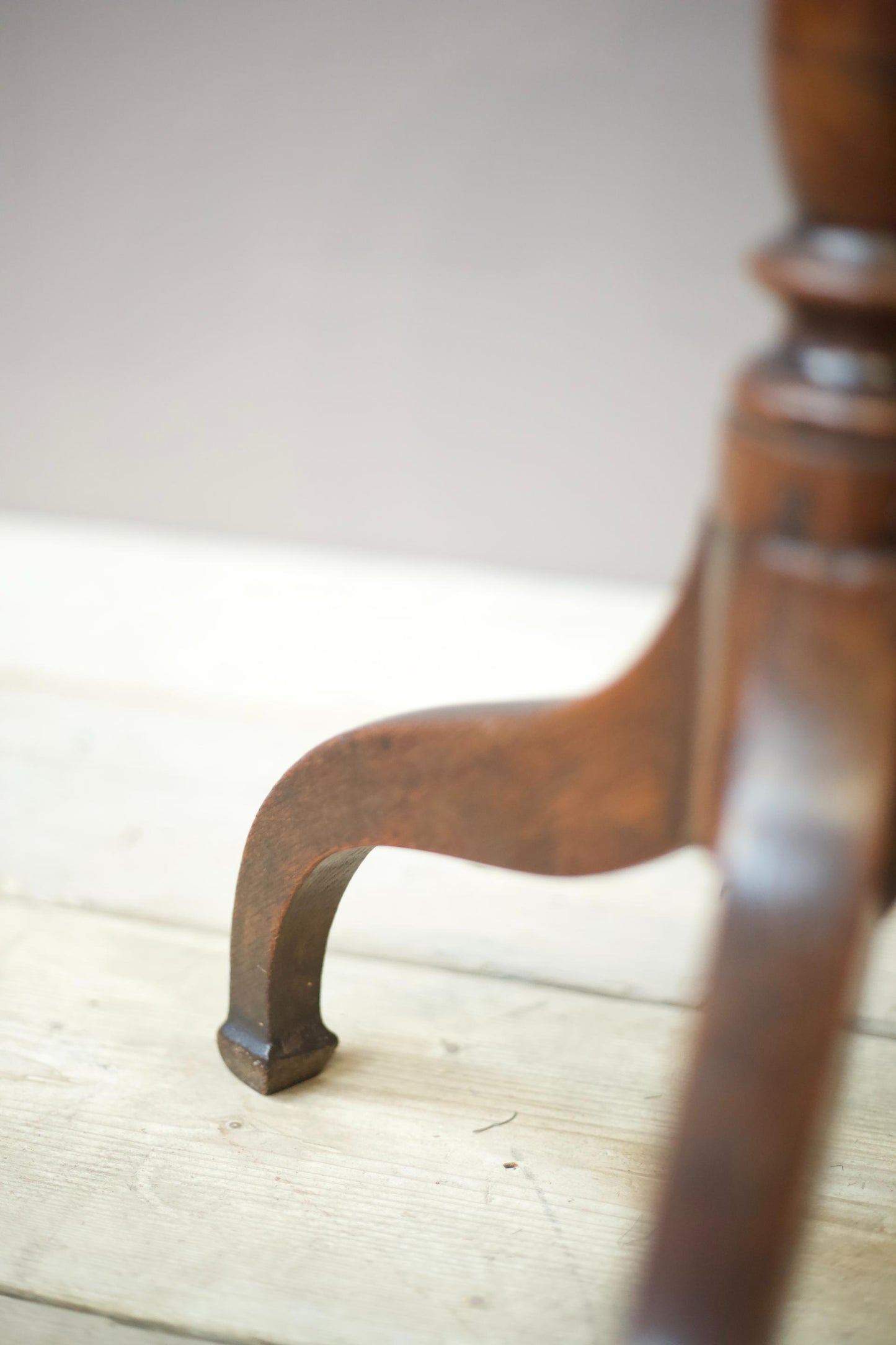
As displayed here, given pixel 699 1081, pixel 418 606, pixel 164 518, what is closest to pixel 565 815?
pixel 699 1081

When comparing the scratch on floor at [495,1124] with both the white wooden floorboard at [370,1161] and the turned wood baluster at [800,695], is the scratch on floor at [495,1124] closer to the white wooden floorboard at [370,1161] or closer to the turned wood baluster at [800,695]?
the white wooden floorboard at [370,1161]

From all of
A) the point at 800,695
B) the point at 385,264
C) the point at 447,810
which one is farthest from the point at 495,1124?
the point at 385,264

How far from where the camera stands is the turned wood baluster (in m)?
0.31

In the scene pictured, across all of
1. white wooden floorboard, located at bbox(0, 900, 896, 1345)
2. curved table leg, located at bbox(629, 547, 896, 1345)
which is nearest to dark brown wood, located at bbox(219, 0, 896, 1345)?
curved table leg, located at bbox(629, 547, 896, 1345)

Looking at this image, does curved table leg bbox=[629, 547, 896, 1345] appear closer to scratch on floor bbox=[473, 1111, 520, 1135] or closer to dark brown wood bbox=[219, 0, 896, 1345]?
dark brown wood bbox=[219, 0, 896, 1345]

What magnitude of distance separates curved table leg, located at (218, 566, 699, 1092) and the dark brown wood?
0.01 m

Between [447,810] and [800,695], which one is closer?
[800,695]

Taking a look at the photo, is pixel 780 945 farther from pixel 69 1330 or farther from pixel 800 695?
pixel 69 1330

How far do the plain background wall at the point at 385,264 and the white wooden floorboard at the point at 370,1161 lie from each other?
2.25 ft

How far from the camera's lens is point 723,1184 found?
0.31 metres

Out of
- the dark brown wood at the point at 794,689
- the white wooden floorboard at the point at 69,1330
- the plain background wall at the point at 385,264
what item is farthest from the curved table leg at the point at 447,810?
the plain background wall at the point at 385,264

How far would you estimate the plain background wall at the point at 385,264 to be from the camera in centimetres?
110

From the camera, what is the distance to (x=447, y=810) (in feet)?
1.43

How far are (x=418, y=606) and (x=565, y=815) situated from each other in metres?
0.80
